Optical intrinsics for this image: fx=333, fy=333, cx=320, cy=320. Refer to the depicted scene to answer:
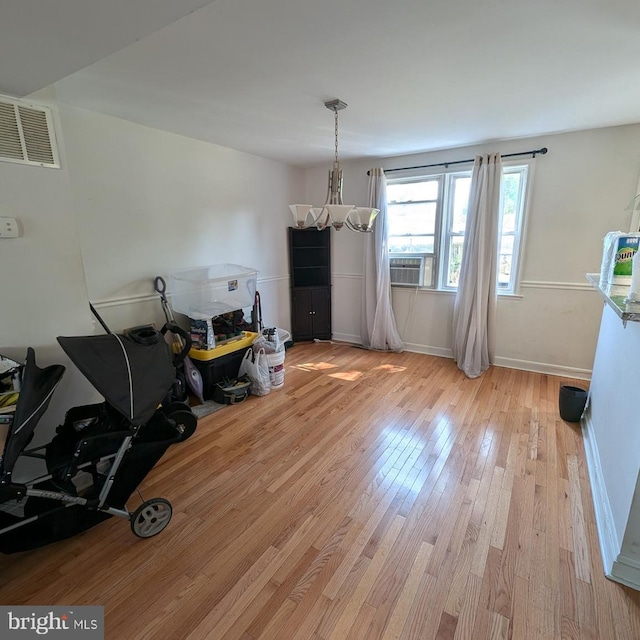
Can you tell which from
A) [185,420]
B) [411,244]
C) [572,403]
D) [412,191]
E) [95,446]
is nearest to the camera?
[95,446]

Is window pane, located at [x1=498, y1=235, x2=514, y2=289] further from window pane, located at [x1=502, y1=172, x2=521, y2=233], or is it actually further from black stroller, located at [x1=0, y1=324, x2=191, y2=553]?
black stroller, located at [x1=0, y1=324, x2=191, y2=553]

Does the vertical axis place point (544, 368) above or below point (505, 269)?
below

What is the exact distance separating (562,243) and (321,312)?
299cm

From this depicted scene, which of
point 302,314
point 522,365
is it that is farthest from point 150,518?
point 522,365

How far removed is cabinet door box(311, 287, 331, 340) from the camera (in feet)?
16.0

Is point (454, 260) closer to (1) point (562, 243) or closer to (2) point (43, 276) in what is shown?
(1) point (562, 243)

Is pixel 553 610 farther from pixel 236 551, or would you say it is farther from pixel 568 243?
pixel 568 243

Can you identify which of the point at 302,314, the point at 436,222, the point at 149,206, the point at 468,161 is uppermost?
the point at 468,161

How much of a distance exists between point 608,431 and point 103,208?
153 inches

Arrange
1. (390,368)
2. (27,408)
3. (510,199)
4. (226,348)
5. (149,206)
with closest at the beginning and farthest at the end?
1. (27,408)
2. (149,206)
3. (226,348)
4. (510,199)
5. (390,368)

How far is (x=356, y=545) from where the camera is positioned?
1656mm

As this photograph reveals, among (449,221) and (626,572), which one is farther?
(449,221)

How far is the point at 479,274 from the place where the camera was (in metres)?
3.70

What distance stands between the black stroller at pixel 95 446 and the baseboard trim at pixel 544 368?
11.9 feet
